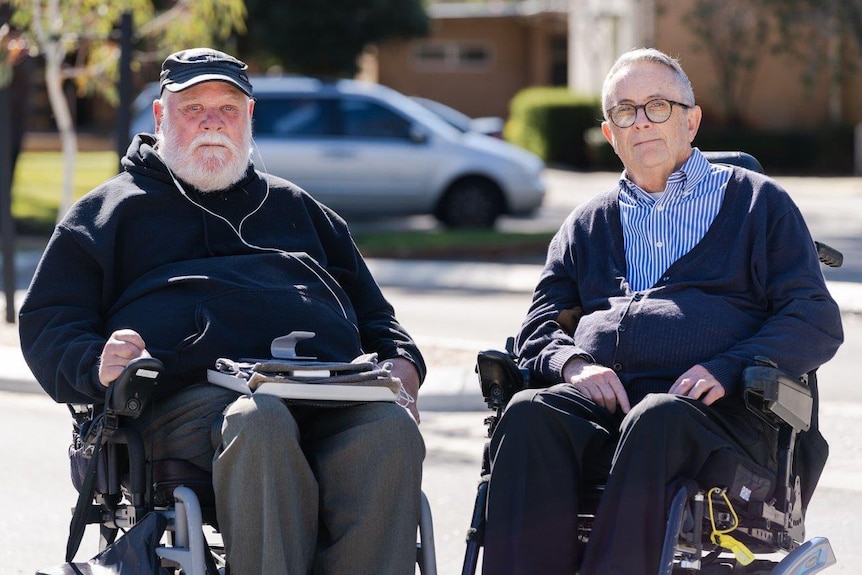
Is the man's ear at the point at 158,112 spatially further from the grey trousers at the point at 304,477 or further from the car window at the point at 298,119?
the car window at the point at 298,119

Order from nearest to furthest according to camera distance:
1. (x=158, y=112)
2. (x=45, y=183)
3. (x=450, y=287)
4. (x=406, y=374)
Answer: (x=406, y=374)
(x=158, y=112)
(x=450, y=287)
(x=45, y=183)

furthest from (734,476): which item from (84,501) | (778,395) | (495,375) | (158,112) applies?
(158,112)

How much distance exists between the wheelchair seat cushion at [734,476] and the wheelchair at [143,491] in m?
0.77

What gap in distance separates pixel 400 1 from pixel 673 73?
2525cm

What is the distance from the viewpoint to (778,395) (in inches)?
147

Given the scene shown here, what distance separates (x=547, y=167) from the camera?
104 ft

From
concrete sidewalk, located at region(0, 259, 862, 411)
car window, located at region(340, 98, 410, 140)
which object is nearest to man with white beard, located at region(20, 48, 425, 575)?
concrete sidewalk, located at region(0, 259, 862, 411)

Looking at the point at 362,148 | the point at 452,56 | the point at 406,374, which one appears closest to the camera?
the point at 406,374

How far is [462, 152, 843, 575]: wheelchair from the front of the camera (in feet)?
12.0

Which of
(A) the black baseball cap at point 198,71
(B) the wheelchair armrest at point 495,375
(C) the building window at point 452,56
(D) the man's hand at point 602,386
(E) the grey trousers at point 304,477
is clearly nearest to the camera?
(E) the grey trousers at point 304,477

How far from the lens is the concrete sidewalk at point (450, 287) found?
784cm

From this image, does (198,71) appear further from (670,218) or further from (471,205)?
(471,205)

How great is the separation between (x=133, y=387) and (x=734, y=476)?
5.32 feet

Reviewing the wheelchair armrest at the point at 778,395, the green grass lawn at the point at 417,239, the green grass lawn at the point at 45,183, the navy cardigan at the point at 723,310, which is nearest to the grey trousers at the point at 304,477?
the navy cardigan at the point at 723,310
